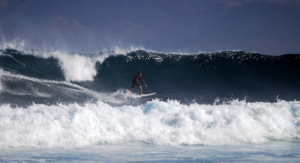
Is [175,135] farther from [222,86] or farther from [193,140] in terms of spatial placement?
[222,86]

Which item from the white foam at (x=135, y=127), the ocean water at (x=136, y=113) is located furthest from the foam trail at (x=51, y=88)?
the white foam at (x=135, y=127)

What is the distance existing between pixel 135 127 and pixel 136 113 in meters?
0.94

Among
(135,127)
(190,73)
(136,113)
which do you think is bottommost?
(135,127)

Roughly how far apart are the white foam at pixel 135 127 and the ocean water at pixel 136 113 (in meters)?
0.02

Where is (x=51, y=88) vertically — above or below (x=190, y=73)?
below

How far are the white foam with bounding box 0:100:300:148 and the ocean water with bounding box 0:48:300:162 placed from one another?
2 centimetres

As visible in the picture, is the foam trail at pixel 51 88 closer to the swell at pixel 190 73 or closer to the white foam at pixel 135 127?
the swell at pixel 190 73

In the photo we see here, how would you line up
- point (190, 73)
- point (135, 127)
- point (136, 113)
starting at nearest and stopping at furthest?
point (135, 127) → point (136, 113) → point (190, 73)

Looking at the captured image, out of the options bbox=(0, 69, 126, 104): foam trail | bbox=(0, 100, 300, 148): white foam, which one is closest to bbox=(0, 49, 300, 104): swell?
bbox=(0, 69, 126, 104): foam trail

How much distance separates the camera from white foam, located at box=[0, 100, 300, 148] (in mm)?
5102

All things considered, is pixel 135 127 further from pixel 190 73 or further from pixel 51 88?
pixel 190 73

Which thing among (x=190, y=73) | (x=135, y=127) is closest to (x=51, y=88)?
(x=135, y=127)

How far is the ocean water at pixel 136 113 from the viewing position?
452 cm

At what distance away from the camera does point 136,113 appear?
6.83 meters
